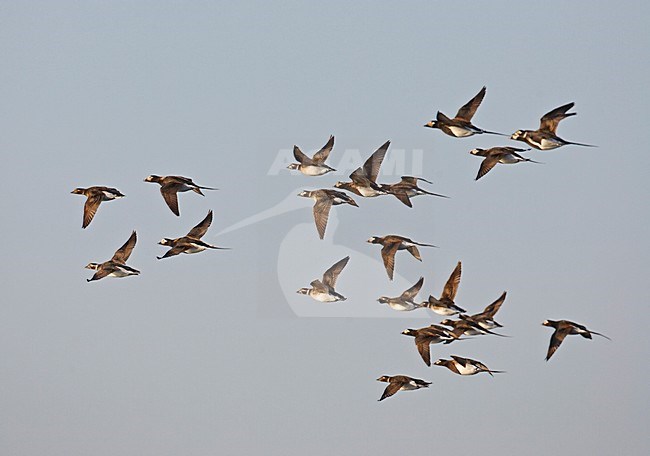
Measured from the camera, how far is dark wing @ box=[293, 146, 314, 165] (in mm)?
52406

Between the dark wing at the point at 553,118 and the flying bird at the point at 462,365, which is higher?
the dark wing at the point at 553,118

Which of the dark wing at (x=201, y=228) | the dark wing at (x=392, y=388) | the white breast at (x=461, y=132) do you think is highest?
the white breast at (x=461, y=132)

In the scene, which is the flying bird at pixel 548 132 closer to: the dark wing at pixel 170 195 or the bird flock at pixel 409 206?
the bird flock at pixel 409 206

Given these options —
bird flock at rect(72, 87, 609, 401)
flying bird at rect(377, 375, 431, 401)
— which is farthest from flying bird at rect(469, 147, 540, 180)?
flying bird at rect(377, 375, 431, 401)

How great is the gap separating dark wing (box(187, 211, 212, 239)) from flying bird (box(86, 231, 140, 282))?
7.86 feet

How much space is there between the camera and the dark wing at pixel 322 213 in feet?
172

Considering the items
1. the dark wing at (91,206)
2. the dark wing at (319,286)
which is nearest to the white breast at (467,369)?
the dark wing at (319,286)

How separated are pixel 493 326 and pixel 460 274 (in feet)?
9.09

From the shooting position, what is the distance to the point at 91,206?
50875 millimetres

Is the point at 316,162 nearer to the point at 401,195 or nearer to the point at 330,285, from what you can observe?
the point at 401,195

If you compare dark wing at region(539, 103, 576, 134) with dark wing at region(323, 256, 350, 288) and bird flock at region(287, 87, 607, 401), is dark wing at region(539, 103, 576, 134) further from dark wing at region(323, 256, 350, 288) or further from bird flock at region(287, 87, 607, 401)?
dark wing at region(323, 256, 350, 288)

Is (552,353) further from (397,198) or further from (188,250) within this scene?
(188,250)

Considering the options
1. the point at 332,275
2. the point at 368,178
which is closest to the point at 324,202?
the point at 368,178

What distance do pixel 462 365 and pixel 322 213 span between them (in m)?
6.95
